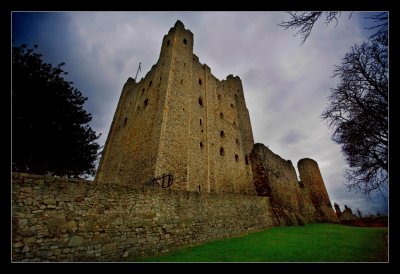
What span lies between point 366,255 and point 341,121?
4.35 meters

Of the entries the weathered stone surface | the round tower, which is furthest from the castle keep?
the round tower

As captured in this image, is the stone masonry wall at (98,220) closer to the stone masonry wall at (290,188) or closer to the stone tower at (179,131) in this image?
the stone tower at (179,131)

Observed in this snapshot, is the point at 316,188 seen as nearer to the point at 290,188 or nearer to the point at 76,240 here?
the point at 290,188

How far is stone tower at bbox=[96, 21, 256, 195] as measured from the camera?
569 inches

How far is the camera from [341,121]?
24.7 feet

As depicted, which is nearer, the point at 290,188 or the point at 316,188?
the point at 290,188

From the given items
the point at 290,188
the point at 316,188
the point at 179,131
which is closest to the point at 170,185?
the point at 179,131

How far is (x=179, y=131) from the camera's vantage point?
15594mm

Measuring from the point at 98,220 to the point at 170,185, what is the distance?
5878mm

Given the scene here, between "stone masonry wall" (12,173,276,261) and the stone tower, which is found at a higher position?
the stone tower

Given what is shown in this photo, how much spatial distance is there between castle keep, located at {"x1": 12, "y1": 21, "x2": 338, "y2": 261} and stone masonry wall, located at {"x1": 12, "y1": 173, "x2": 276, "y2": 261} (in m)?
0.02

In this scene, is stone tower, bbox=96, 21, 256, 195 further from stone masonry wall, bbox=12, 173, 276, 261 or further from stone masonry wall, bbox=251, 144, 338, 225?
stone masonry wall, bbox=12, 173, 276, 261

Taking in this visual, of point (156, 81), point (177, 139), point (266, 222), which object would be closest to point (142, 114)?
point (156, 81)
